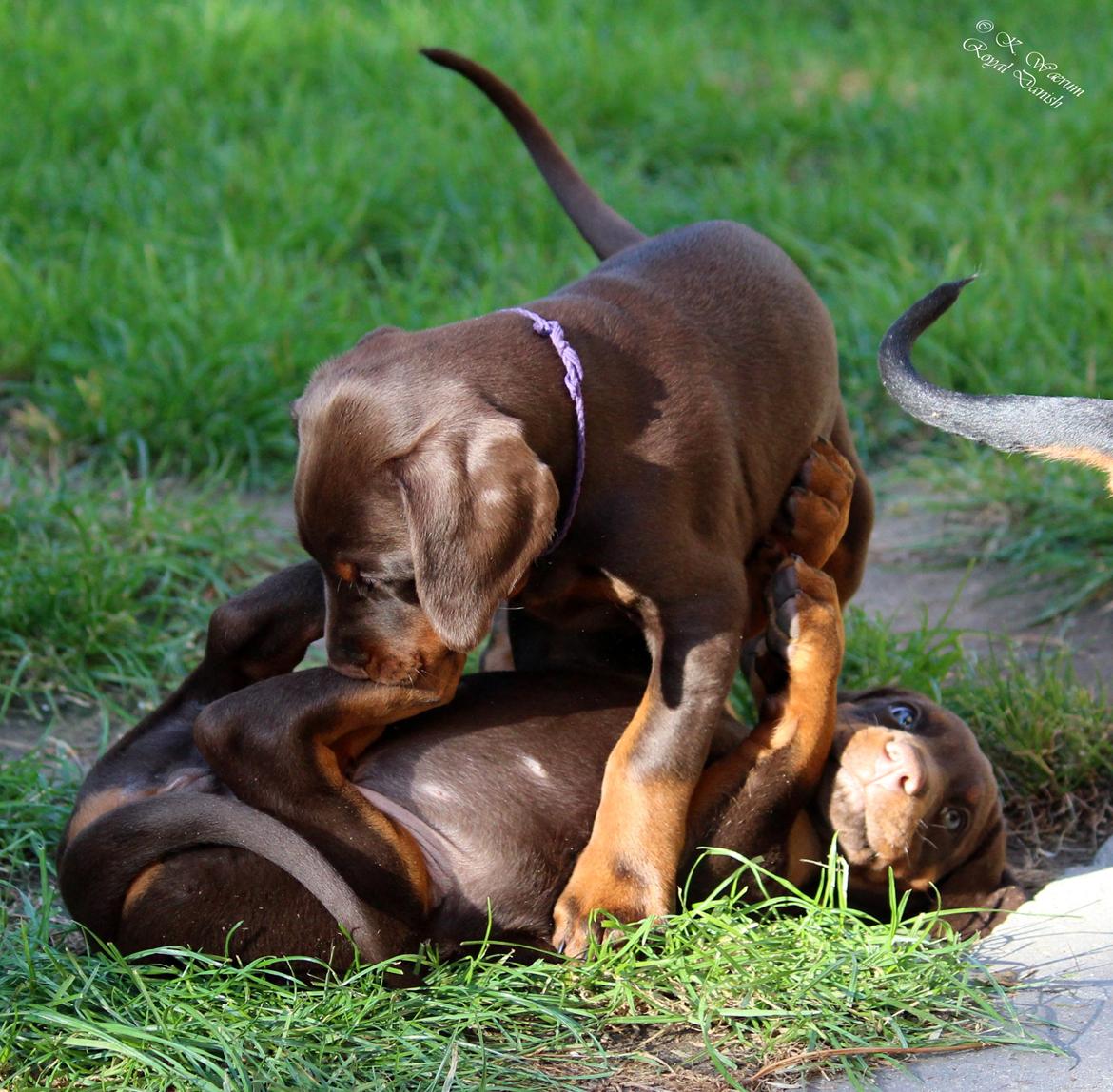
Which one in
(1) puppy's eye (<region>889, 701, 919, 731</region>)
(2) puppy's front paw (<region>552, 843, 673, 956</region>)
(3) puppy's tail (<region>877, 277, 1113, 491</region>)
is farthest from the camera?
(1) puppy's eye (<region>889, 701, 919, 731</region>)

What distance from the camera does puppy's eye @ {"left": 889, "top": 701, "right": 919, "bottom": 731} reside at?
3938 mm

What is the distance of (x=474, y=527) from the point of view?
3049 millimetres

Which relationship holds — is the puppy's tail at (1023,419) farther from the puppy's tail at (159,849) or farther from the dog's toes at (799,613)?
the puppy's tail at (159,849)

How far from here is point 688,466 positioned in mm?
3590

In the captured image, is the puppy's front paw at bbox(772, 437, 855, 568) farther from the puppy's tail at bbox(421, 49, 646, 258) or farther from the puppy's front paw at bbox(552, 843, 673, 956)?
the puppy's tail at bbox(421, 49, 646, 258)

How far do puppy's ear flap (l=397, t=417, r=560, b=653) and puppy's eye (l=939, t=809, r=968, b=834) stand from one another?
4.23 feet

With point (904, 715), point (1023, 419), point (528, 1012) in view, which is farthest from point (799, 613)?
point (528, 1012)

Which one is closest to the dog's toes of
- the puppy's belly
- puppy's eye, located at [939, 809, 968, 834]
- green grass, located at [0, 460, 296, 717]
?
puppy's eye, located at [939, 809, 968, 834]

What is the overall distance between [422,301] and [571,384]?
10.2ft

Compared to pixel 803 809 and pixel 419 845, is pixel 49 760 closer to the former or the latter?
pixel 419 845

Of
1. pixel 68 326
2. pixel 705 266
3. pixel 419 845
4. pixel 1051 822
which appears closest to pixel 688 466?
pixel 705 266

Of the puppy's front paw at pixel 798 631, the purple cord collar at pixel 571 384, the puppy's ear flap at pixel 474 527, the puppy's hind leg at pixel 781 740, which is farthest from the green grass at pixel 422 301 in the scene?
the purple cord collar at pixel 571 384

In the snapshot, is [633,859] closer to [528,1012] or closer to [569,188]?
[528,1012]

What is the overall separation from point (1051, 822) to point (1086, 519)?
1342 millimetres
